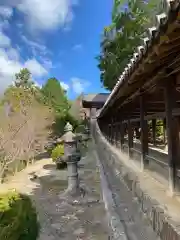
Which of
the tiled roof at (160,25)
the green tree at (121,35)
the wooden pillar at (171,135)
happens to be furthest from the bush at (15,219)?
the green tree at (121,35)

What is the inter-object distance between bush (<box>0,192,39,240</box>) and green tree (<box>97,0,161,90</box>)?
13777 millimetres

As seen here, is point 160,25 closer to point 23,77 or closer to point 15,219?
point 15,219

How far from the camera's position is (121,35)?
19094 millimetres

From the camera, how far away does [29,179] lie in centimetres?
1502

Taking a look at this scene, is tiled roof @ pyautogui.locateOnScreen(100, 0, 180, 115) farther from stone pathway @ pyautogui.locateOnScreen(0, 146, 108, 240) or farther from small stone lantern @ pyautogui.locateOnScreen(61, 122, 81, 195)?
small stone lantern @ pyautogui.locateOnScreen(61, 122, 81, 195)

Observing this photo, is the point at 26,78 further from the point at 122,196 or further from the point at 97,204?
the point at 122,196

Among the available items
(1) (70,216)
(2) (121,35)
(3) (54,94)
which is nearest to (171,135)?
(1) (70,216)

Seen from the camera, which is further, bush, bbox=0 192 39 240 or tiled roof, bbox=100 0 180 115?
bush, bbox=0 192 39 240

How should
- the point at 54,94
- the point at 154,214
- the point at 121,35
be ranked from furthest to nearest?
1. the point at 54,94
2. the point at 121,35
3. the point at 154,214

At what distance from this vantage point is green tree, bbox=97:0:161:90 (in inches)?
703

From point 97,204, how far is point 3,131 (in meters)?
10.0

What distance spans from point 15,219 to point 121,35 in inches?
667

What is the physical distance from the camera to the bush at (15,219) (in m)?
3.69

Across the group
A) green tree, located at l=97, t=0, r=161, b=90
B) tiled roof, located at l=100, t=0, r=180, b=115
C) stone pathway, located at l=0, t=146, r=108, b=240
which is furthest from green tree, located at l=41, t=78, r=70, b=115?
tiled roof, located at l=100, t=0, r=180, b=115
